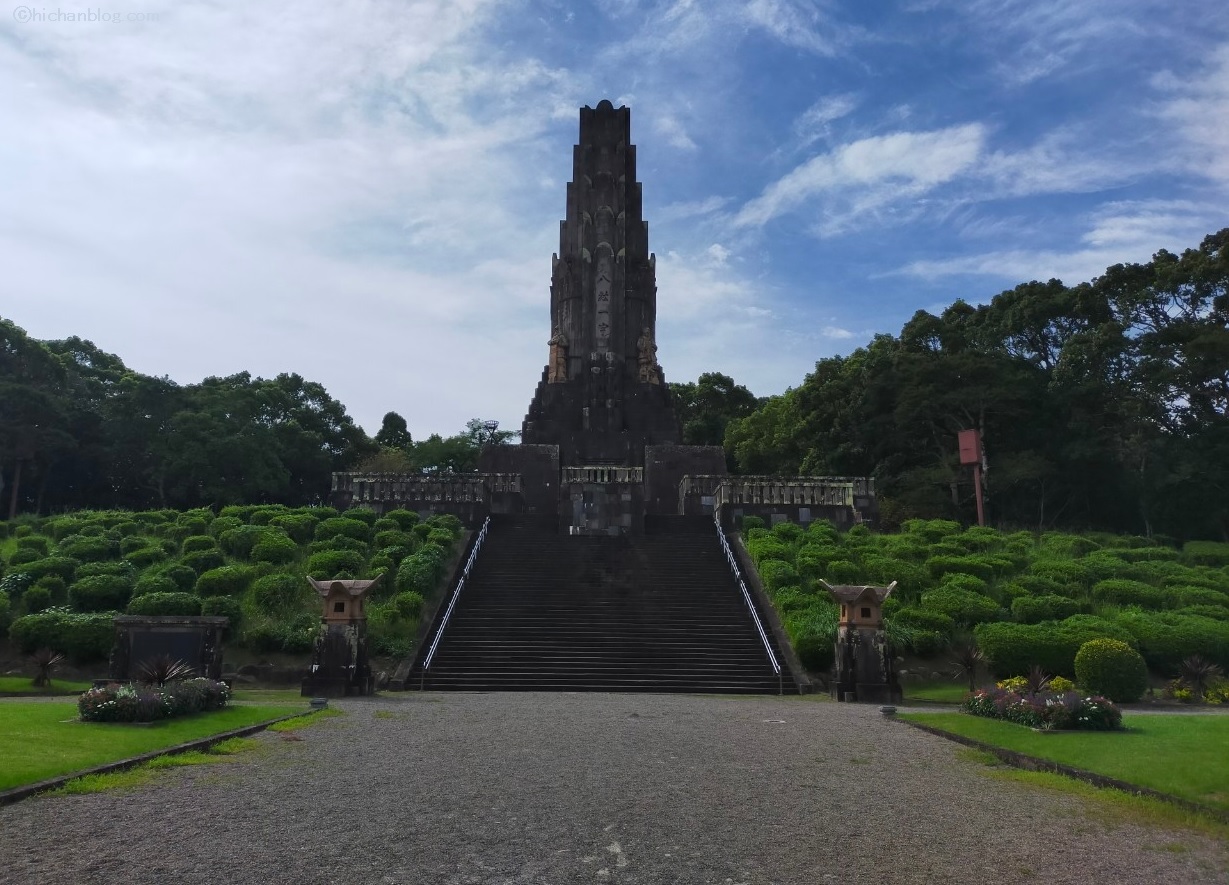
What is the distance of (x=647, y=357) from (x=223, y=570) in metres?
23.9

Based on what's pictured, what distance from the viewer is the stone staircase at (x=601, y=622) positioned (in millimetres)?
19438

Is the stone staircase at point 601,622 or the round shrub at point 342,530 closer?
the stone staircase at point 601,622

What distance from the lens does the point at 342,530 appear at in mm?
27969

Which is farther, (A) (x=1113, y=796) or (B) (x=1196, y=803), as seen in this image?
(A) (x=1113, y=796)

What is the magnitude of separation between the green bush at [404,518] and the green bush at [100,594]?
8.47 meters

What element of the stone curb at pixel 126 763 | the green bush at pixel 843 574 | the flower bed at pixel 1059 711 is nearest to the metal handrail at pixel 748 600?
the green bush at pixel 843 574

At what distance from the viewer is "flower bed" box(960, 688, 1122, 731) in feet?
40.0

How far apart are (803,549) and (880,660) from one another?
885 centimetres

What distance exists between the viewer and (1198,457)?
39781 millimetres

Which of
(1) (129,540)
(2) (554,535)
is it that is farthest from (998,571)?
(1) (129,540)

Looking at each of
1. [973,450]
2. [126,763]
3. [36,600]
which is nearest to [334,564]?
[36,600]

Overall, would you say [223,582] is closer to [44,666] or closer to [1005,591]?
[44,666]

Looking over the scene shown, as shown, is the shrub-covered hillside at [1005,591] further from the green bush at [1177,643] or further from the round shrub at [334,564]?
the round shrub at [334,564]

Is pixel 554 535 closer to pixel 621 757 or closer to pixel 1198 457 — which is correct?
pixel 621 757
